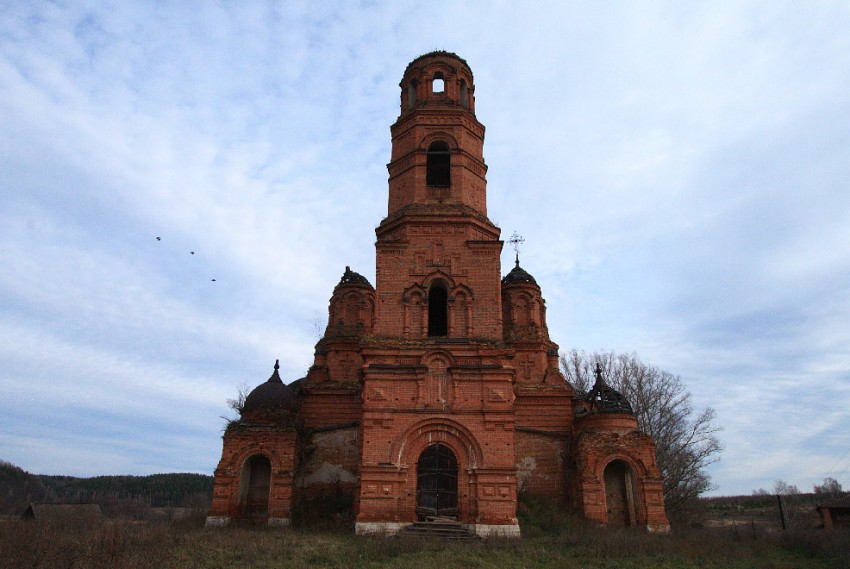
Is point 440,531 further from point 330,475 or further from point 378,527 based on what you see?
point 330,475

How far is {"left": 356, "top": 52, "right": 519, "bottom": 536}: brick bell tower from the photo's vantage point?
577 inches

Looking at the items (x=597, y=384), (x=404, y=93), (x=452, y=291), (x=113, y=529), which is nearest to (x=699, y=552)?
(x=597, y=384)

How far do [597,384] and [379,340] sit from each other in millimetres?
7741

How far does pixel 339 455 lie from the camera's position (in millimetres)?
18859

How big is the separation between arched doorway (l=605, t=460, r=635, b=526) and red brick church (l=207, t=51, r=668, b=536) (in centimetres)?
4

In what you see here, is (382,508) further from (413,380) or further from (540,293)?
(540,293)

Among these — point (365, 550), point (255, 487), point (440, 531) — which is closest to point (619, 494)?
point (440, 531)

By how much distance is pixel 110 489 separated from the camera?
72.1 metres

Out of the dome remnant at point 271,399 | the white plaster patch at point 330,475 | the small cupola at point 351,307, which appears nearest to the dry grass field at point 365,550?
the white plaster patch at point 330,475

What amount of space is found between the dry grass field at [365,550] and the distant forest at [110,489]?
164ft

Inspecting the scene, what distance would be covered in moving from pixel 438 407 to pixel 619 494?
6.61 meters

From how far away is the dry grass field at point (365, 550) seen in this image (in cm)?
1075

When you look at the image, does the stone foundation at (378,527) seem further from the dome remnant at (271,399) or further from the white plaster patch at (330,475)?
the dome remnant at (271,399)

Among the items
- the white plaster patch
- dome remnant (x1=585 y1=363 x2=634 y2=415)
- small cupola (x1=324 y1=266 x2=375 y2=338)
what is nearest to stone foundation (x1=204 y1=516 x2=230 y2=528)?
the white plaster patch
